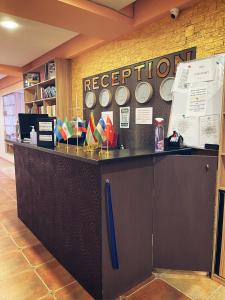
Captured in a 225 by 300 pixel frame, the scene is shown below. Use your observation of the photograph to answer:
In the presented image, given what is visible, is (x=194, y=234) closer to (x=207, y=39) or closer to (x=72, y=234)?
(x=72, y=234)

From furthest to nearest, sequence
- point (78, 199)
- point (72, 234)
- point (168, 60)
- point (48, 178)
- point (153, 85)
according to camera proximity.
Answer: point (153, 85) → point (168, 60) → point (48, 178) → point (72, 234) → point (78, 199)

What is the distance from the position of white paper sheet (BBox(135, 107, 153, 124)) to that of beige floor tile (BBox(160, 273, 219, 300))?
182cm

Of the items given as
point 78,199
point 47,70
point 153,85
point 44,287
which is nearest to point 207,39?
point 153,85

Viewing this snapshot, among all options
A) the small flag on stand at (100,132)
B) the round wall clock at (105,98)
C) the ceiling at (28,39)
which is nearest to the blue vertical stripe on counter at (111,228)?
the small flag on stand at (100,132)

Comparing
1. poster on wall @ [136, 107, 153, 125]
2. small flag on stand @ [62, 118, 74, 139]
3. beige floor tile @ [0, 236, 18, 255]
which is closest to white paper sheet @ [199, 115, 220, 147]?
poster on wall @ [136, 107, 153, 125]

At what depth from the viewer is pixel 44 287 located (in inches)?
76.0

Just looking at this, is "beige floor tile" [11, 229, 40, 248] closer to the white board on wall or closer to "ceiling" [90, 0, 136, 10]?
the white board on wall

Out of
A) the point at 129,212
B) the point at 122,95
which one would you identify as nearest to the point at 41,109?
the point at 122,95

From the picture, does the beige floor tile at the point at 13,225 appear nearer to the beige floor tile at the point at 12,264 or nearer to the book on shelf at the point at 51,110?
the beige floor tile at the point at 12,264

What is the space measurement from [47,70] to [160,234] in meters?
4.04

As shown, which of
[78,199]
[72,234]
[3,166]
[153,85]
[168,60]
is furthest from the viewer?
[3,166]

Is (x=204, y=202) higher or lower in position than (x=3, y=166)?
higher

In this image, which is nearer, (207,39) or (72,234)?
(72,234)

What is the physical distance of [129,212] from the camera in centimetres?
183
